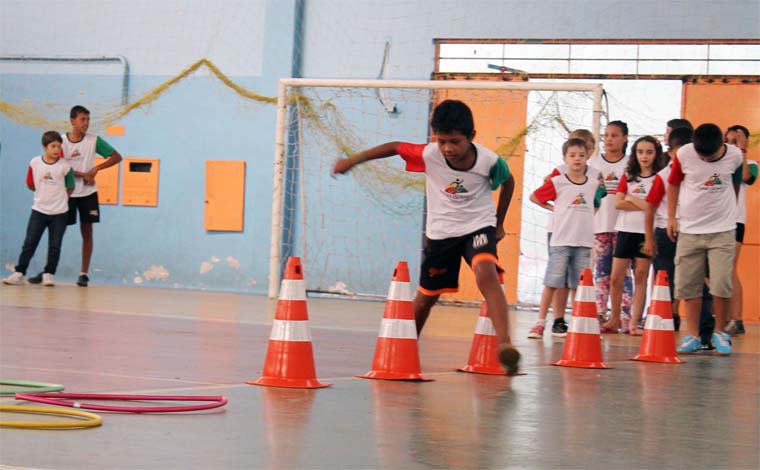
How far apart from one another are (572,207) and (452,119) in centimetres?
396

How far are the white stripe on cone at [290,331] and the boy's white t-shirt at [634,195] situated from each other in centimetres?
590

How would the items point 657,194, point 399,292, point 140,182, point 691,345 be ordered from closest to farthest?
point 399,292, point 691,345, point 657,194, point 140,182

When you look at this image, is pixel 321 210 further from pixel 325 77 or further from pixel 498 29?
pixel 498 29

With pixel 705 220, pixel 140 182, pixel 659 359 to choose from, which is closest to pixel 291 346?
pixel 659 359

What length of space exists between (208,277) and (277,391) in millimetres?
11679

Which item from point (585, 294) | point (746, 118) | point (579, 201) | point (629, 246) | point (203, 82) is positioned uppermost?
point (203, 82)

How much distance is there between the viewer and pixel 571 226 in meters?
10.4

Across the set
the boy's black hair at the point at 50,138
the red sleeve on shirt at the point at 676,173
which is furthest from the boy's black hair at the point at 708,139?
the boy's black hair at the point at 50,138

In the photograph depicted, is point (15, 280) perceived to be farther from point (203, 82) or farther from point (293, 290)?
point (293, 290)

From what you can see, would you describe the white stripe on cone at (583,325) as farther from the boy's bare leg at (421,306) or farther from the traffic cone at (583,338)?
the boy's bare leg at (421,306)

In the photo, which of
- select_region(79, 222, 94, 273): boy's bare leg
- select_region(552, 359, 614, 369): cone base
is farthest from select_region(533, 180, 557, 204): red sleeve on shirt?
select_region(79, 222, 94, 273): boy's bare leg

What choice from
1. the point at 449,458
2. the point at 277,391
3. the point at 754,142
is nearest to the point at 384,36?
the point at 754,142

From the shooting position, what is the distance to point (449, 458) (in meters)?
3.85

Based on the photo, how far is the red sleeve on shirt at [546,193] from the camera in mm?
10594
